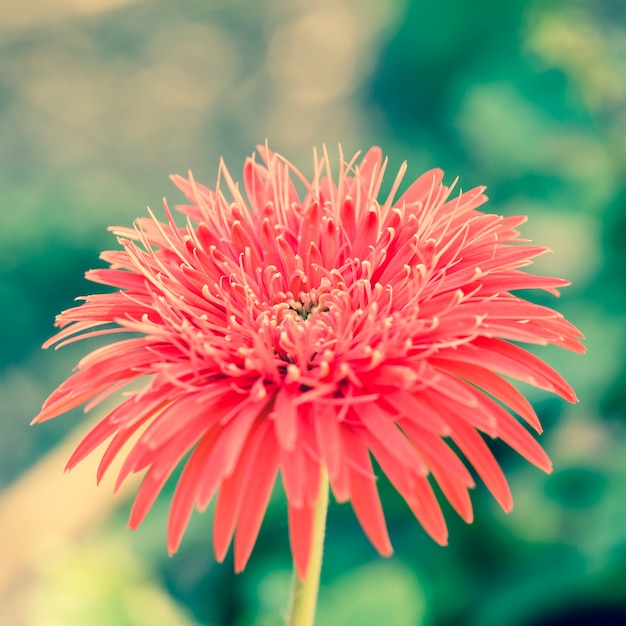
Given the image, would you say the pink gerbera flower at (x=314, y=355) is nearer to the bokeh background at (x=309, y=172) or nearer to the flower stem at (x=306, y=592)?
the flower stem at (x=306, y=592)

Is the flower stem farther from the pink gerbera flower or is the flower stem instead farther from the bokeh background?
the bokeh background

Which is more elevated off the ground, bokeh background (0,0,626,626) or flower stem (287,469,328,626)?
bokeh background (0,0,626,626)

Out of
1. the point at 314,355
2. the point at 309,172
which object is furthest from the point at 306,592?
the point at 309,172

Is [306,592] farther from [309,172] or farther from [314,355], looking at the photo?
[309,172]

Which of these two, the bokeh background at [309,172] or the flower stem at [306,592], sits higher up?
the bokeh background at [309,172]

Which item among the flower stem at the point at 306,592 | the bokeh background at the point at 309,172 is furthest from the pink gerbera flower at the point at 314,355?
the bokeh background at the point at 309,172

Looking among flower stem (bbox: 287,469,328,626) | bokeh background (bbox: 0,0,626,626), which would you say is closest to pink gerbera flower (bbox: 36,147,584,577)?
flower stem (bbox: 287,469,328,626)
